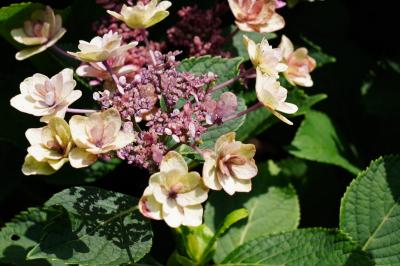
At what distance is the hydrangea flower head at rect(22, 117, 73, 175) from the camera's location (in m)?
1.75

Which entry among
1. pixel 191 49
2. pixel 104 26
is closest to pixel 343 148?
pixel 191 49

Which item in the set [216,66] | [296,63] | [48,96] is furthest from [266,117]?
[48,96]

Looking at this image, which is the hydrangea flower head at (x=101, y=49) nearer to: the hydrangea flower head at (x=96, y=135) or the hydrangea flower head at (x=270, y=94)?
the hydrangea flower head at (x=96, y=135)

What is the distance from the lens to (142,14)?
6.29 feet

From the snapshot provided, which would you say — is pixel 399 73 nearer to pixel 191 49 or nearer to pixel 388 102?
pixel 388 102

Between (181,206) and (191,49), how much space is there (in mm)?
692

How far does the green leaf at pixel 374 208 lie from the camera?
2.29 meters

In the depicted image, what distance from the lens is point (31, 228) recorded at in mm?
2186

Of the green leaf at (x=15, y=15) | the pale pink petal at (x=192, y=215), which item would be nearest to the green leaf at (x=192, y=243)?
the pale pink petal at (x=192, y=215)

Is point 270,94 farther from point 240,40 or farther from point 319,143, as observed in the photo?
point 319,143

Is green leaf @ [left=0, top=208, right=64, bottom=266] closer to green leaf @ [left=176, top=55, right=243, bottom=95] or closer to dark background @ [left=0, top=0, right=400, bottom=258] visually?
dark background @ [left=0, top=0, right=400, bottom=258]

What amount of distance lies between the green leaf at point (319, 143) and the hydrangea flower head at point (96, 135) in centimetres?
95

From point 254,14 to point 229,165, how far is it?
2.01 ft

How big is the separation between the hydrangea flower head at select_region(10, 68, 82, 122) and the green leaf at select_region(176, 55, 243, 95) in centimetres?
42
